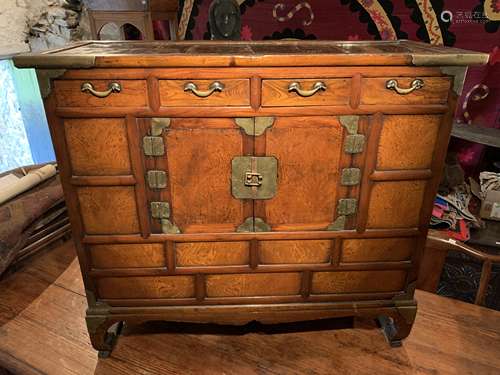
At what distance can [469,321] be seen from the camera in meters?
1.73

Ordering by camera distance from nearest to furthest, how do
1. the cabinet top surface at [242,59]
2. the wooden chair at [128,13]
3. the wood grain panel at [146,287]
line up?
1. the cabinet top surface at [242,59]
2. the wood grain panel at [146,287]
3. the wooden chair at [128,13]

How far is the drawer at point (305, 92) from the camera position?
1.16m

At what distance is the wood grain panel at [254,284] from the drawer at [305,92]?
0.65 meters

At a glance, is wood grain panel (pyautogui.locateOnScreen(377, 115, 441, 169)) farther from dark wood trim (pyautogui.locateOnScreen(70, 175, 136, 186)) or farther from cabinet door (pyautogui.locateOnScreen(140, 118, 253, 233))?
dark wood trim (pyautogui.locateOnScreen(70, 175, 136, 186))

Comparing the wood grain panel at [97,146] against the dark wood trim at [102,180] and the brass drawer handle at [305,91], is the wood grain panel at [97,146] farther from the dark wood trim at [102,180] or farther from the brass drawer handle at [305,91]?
the brass drawer handle at [305,91]

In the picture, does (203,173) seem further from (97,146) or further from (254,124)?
(97,146)

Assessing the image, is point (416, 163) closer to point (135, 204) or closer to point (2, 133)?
point (135, 204)

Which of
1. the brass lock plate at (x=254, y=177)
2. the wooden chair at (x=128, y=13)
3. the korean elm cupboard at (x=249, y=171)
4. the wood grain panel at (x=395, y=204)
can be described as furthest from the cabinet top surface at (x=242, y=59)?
the wooden chair at (x=128, y=13)

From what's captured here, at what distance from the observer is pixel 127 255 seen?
1387mm

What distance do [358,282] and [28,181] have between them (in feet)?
5.93

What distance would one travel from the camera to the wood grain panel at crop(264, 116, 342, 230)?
4.01 ft

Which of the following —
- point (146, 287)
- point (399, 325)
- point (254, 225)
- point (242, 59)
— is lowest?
point (399, 325)

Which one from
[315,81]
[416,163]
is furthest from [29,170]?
[416,163]

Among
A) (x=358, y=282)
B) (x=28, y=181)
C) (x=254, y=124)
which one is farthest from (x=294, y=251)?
(x=28, y=181)
